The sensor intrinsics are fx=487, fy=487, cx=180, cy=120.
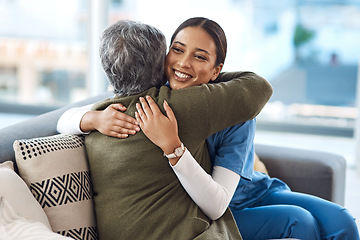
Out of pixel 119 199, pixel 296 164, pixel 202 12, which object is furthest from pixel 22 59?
pixel 119 199

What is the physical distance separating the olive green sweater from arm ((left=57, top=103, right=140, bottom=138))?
21mm

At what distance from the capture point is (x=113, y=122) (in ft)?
4.41

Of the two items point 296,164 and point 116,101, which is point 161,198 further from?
point 296,164

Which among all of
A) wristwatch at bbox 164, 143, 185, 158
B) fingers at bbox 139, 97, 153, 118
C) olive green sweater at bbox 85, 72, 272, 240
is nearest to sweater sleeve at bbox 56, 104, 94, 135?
olive green sweater at bbox 85, 72, 272, 240

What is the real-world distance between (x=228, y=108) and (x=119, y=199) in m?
0.40

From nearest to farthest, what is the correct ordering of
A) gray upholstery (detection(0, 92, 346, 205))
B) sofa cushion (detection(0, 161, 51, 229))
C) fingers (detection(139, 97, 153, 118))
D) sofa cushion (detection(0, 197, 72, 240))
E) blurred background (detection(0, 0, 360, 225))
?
sofa cushion (detection(0, 197, 72, 240))
sofa cushion (detection(0, 161, 51, 229))
fingers (detection(139, 97, 153, 118))
gray upholstery (detection(0, 92, 346, 205))
blurred background (detection(0, 0, 360, 225))

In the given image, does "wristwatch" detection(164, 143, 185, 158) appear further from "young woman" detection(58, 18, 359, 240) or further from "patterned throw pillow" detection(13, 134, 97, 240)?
"patterned throw pillow" detection(13, 134, 97, 240)

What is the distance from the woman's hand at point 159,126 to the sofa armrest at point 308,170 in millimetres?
929

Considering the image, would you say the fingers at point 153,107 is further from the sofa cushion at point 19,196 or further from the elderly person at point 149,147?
the sofa cushion at point 19,196

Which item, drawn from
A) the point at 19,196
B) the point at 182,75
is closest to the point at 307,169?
the point at 182,75

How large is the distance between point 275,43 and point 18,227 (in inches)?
142

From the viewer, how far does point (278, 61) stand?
4.43 metres

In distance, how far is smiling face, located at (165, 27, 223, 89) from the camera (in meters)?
1.43

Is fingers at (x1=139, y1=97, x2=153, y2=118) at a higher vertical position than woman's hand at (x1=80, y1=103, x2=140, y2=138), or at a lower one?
higher
